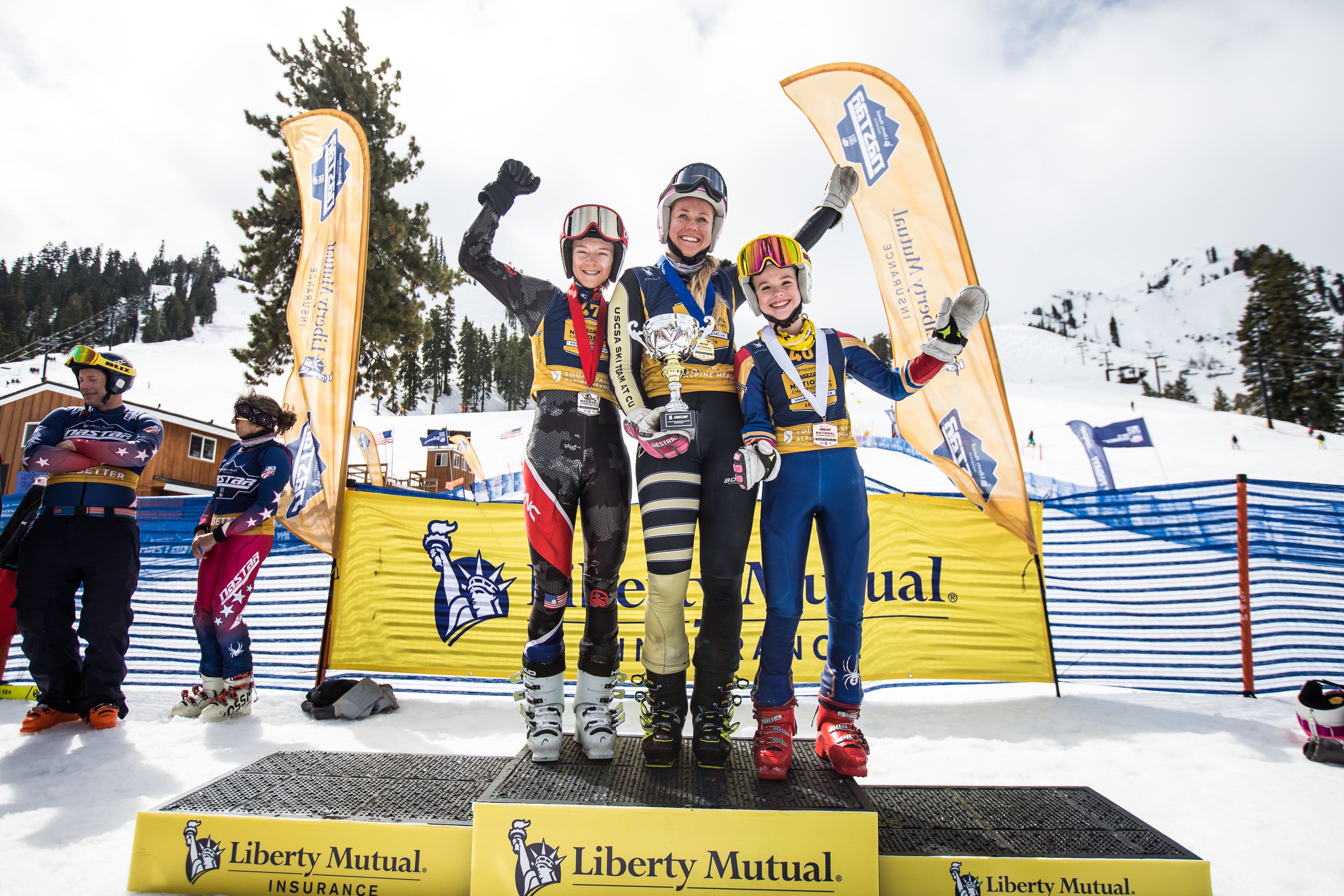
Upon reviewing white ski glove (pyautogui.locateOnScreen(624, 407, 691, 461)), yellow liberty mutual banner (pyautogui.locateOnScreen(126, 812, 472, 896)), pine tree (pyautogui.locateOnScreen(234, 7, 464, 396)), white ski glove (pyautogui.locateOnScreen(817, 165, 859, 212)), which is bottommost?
yellow liberty mutual banner (pyautogui.locateOnScreen(126, 812, 472, 896))

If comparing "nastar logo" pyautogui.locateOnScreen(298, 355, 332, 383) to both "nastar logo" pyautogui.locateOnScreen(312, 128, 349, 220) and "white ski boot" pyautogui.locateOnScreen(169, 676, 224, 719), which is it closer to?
"nastar logo" pyautogui.locateOnScreen(312, 128, 349, 220)

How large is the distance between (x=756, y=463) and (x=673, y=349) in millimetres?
589

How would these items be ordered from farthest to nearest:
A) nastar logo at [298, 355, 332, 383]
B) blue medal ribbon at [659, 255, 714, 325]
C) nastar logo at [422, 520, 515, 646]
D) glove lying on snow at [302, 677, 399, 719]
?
1. nastar logo at [298, 355, 332, 383]
2. nastar logo at [422, 520, 515, 646]
3. glove lying on snow at [302, 677, 399, 719]
4. blue medal ribbon at [659, 255, 714, 325]

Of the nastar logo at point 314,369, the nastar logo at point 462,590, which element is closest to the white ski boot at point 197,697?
the nastar logo at point 462,590

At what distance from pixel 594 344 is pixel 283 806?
86.3 inches

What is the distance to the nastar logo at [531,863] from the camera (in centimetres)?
206

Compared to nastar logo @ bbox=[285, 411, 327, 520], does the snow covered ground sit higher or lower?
lower

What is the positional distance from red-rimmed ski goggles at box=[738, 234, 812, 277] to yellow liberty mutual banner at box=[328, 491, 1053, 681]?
2.63 m

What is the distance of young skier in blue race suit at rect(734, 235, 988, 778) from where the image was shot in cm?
269

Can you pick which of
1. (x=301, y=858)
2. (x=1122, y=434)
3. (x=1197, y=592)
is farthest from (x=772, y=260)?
(x=1122, y=434)

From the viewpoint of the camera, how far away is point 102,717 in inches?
160

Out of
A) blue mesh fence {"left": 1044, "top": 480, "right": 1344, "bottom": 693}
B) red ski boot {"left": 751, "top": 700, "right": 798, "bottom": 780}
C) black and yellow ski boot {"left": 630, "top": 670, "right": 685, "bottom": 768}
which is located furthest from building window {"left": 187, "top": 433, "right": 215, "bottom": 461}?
blue mesh fence {"left": 1044, "top": 480, "right": 1344, "bottom": 693}

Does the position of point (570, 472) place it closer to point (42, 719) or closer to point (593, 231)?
point (593, 231)

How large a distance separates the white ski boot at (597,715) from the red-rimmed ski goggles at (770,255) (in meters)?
2.02
